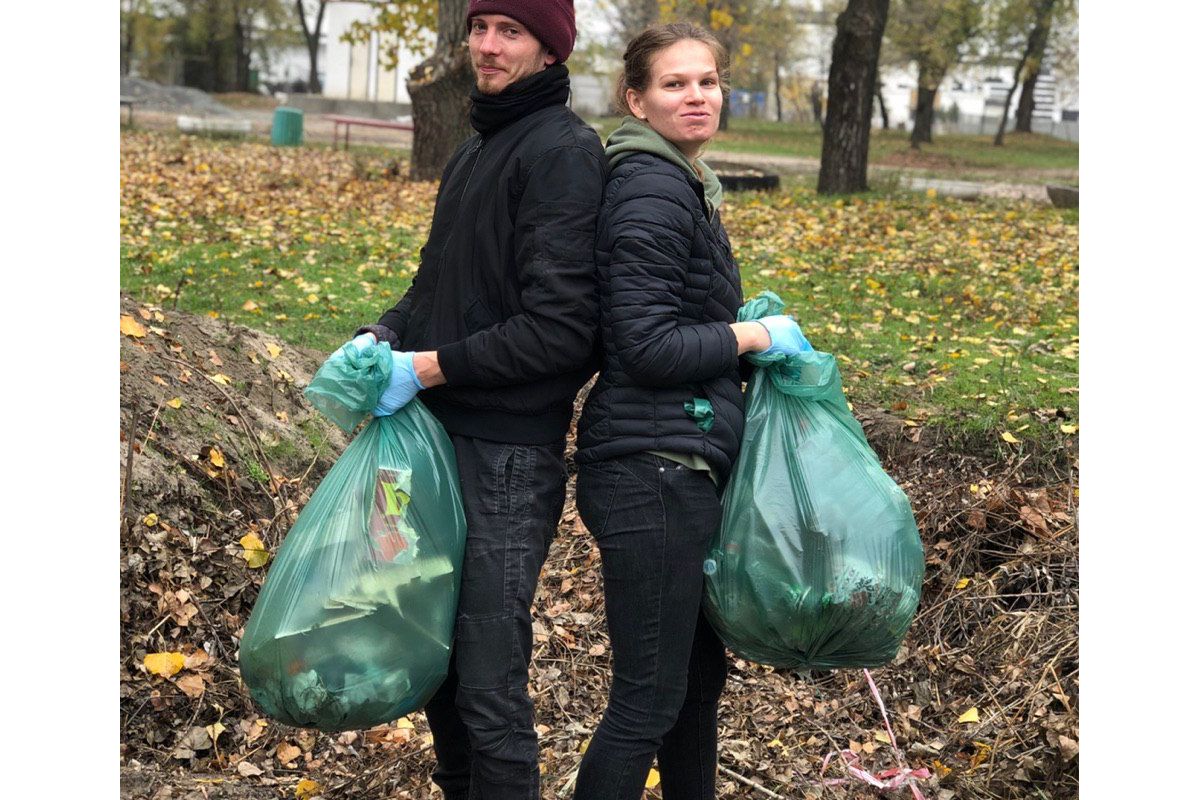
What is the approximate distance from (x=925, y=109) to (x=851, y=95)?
17.7m

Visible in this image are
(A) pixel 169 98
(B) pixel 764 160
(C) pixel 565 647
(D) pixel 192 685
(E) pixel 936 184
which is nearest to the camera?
(D) pixel 192 685

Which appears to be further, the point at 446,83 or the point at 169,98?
the point at 169,98

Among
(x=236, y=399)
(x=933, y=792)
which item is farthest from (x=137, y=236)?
(x=933, y=792)

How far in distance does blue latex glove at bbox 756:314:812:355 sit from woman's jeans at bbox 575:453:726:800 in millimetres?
292

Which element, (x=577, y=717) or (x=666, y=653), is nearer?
(x=666, y=653)

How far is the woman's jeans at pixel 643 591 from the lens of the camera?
7.95 feet

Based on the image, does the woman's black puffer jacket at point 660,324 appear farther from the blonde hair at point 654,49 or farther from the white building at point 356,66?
the white building at point 356,66

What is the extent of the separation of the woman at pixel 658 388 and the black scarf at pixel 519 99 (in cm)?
14

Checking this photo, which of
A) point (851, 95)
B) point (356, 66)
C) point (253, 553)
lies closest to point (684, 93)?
point (253, 553)

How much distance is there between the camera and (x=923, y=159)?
1016 inches

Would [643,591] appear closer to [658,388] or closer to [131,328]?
[658,388]

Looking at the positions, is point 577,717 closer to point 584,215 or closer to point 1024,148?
point 584,215

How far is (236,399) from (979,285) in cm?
538

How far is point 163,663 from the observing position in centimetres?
365
